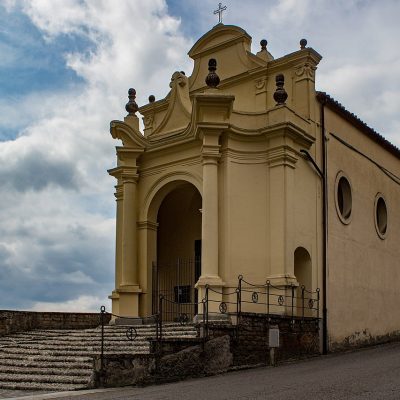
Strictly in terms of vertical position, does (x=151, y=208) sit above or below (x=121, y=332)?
above

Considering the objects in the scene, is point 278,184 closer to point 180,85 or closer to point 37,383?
point 180,85

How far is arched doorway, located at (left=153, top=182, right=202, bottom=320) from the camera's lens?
20.1 metres

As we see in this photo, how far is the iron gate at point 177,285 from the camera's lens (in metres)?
19.8

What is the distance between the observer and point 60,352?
1478 cm

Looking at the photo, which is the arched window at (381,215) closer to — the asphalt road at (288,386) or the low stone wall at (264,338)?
the low stone wall at (264,338)

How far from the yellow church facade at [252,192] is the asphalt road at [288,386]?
11.4 feet

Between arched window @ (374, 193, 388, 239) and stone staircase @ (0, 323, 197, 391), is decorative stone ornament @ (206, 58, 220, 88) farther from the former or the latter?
arched window @ (374, 193, 388, 239)

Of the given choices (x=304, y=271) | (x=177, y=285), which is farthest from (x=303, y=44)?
(x=177, y=285)

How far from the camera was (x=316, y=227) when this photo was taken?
18.5m

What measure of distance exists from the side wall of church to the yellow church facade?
0.06m

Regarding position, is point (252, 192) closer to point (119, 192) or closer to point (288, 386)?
point (119, 192)

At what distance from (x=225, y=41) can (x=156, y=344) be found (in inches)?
422

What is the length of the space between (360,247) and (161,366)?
10338 millimetres

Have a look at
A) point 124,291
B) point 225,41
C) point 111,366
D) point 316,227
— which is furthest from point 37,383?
point 225,41
